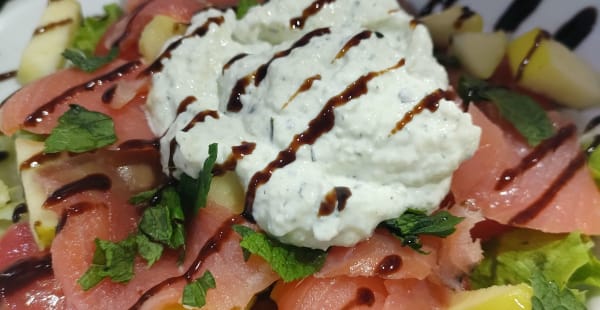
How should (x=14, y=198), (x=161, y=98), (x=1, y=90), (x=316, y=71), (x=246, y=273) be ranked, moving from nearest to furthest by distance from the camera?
(x=246, y=273) < (x=316, y=71) < (x=161, y=98) < (x=14, y=198) < (x=1, y=90)

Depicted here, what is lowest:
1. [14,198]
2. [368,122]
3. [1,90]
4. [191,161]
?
[14,198]

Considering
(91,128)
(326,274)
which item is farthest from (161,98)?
(326,274)

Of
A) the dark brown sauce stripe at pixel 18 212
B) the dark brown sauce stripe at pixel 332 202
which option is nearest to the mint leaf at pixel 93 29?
the dark brown sauce stripe at pixel 18 212

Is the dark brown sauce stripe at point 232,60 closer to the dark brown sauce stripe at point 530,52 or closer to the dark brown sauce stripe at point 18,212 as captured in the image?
the dark brown sauce stripe at point 18,212

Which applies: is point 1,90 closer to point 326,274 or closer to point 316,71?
point 316,71

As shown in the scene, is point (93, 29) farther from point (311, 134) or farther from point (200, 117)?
point (311, 134)

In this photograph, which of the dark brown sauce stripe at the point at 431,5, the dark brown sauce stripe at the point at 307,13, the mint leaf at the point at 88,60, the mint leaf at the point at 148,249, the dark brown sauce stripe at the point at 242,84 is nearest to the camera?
the mint leaf at the point at 148,249
